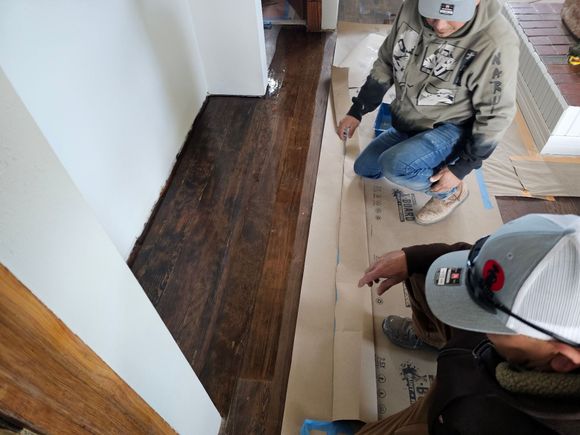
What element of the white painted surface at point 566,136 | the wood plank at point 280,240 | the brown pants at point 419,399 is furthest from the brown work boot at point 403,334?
the white painted surface at point 566,136

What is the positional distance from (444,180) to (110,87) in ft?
3.79

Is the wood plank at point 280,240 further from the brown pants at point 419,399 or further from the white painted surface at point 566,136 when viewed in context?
the white painted surface at point 566,136

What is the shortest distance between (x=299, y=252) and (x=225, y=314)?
361mm

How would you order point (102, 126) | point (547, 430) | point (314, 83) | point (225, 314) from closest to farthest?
point (547, 430) → point (102, 126) → point (225, 314) → point (314, 83)

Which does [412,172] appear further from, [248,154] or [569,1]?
[569,1]

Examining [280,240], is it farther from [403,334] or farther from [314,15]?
[314,15]

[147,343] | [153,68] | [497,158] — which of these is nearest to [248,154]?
[153,68]

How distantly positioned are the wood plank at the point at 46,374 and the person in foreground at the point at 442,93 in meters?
1.11

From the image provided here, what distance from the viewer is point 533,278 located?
18.9 inches

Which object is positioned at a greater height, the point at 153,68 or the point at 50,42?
the point at 50,42

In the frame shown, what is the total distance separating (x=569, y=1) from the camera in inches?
76.0

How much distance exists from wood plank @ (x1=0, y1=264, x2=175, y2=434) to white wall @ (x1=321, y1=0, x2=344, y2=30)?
2477 mm

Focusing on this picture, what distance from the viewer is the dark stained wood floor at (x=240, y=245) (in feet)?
3.84

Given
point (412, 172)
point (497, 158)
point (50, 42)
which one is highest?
point (50, 42)
